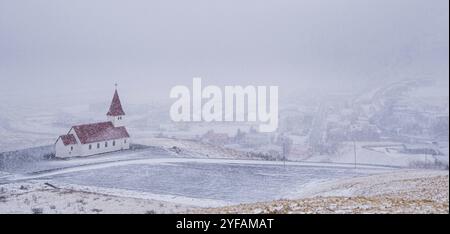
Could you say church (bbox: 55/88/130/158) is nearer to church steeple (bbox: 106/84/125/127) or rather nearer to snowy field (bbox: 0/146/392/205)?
church steeple (bbox: 106/84/125/127)

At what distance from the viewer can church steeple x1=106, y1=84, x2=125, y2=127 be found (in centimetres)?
1986

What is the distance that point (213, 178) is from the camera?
1510 cm

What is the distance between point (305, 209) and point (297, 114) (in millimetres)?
12283

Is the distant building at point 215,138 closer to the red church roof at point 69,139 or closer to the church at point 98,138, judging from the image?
the church at point 98,138

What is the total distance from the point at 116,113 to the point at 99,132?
1.34 meters

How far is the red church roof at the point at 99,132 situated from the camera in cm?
1820

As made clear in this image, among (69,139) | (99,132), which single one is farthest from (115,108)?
(69,139)

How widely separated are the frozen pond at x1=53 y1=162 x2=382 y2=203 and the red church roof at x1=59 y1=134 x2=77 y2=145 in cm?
270

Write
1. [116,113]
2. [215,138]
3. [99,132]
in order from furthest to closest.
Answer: [215,138], [116,113], [99,132]

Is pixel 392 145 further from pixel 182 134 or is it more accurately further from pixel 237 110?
pixel 182 134

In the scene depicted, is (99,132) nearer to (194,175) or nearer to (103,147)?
(103,147)

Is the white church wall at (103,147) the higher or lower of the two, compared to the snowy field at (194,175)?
higher

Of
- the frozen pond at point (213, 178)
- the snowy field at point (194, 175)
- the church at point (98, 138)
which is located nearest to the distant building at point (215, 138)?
the snowy field at point (194, 175)

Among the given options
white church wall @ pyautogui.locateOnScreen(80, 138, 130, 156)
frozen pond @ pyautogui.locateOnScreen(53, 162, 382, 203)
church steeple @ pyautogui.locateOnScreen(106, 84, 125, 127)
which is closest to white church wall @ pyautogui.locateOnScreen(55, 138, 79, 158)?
white church wall @ pyautogui.locateOnScreen(80, 138, 130, 156)
